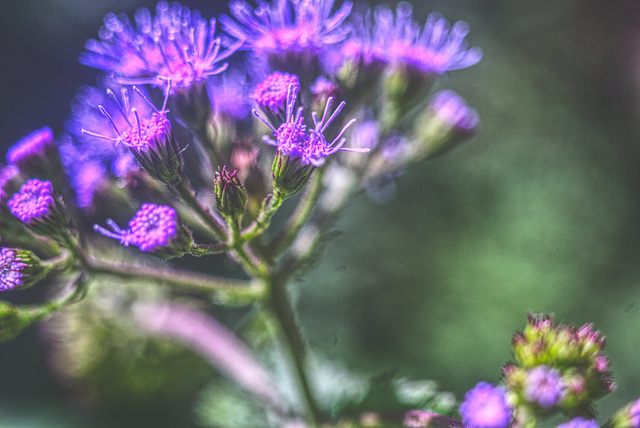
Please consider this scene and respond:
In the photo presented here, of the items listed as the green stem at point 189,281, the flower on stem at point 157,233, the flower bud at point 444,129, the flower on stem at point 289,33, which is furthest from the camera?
the flower bud at point 444,129

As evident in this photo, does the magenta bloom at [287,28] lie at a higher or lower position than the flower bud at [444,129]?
higher

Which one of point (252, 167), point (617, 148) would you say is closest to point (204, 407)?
point (252, 167)

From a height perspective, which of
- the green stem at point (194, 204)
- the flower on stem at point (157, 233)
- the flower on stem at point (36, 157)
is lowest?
the flower on stem at point (157, 233)

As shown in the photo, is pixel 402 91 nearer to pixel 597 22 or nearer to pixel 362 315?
pixel 362 315

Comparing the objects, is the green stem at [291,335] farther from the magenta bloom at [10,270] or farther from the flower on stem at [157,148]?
the magenta bloom at [10,270]

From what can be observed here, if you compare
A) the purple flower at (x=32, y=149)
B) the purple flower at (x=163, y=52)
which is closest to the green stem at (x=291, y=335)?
the purple flower at (x=163, y=52)

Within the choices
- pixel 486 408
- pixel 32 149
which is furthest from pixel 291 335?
pixel 32 149

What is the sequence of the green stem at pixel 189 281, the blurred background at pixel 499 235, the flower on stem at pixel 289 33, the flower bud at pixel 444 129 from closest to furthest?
the green stem at pixel 189 281 < the flower on stem at pixel 289 33 < the flower bud at pixel 444 129 < the blurred background at pixel 499 235

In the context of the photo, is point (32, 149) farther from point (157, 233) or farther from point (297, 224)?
point (297, 224)
